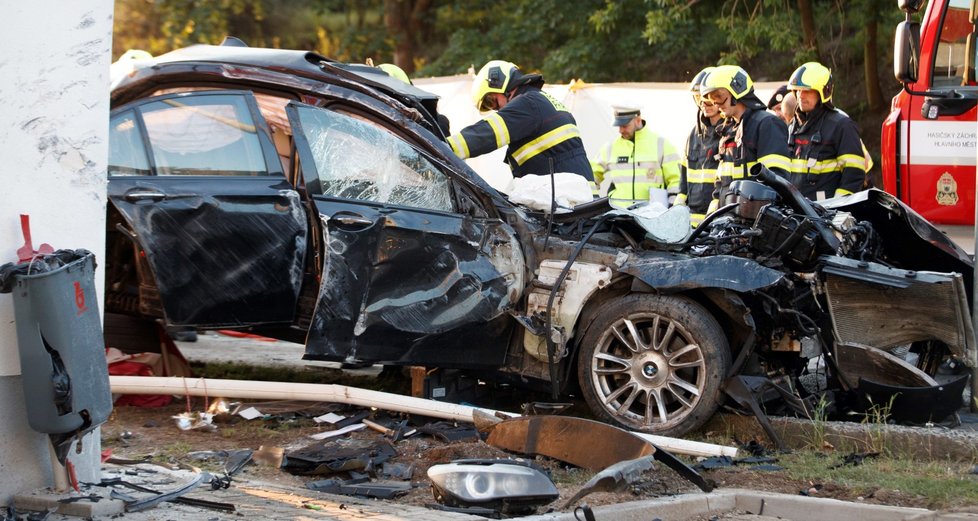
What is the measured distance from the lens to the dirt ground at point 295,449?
17.3ft

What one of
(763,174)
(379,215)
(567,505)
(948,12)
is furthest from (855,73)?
(567,505)

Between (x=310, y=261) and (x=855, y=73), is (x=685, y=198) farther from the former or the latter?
(x=855, y=73)

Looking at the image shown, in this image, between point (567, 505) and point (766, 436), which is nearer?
point (567, 505)

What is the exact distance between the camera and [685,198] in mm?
9703

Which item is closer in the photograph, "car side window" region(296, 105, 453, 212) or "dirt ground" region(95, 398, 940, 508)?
"dirt ground" region(95, 398, 940, 508)

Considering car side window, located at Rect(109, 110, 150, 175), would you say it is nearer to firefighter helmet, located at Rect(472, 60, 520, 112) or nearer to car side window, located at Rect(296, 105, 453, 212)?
car side window, located at Rect(296, 105, 453, 212)

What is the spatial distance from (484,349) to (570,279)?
1.95ft

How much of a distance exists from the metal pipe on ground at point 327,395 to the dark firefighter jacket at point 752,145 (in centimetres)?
310

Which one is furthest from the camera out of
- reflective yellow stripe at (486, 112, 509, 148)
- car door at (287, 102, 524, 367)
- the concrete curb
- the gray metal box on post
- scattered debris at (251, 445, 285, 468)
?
reflective yellow stripe at (486, 112, 509, 148)

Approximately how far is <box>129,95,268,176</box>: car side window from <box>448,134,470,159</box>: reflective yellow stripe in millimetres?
1323

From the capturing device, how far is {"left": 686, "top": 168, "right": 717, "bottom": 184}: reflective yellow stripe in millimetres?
9299

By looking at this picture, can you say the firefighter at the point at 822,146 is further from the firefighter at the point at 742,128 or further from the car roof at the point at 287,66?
the car roof at the point at 287,66

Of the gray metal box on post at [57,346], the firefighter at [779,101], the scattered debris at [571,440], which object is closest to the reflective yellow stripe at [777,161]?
the firefighter at [779,101]

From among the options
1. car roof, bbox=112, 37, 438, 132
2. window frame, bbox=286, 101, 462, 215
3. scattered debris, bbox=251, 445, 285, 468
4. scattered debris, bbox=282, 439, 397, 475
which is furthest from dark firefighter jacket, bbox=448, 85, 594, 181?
scattered debris, bbox=251, 445, 285, 468
